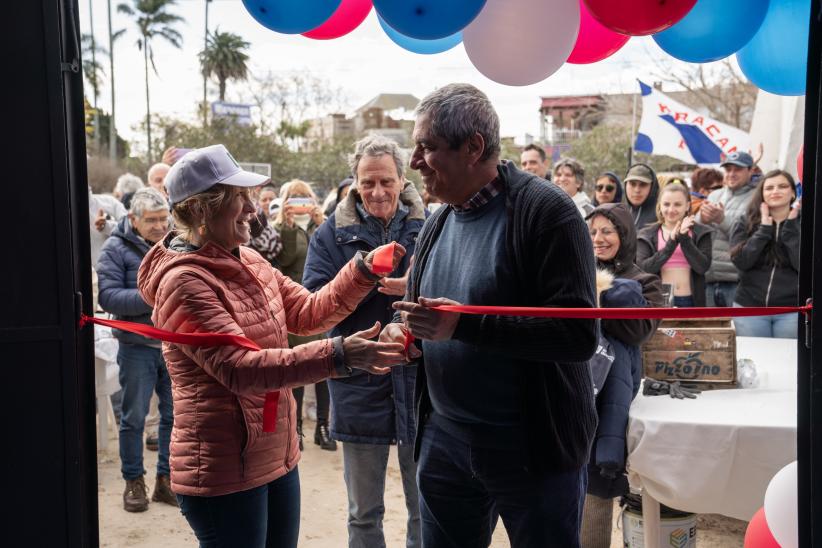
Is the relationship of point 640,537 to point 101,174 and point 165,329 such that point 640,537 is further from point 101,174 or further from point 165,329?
point 101,174

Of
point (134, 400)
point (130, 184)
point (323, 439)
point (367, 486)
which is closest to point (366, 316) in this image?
point (367, 486)

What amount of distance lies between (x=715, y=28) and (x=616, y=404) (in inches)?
64.7

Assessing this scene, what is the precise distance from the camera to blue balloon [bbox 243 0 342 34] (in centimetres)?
231

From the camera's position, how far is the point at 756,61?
2670 millimetres

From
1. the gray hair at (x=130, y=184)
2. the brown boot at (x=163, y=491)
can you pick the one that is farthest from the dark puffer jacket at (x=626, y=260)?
the gray hair at (x=130, y=184)

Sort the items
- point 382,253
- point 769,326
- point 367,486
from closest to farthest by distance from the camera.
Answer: point 382,253 → point 367,486 → point 769,326

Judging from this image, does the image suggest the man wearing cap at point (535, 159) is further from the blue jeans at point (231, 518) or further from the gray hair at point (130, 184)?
the blue jeans at point (231, 518)

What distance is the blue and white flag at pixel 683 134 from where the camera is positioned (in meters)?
8.45

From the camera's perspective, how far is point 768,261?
5438mm

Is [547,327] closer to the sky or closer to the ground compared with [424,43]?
closer to the ground

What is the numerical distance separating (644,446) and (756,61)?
5.31 ft

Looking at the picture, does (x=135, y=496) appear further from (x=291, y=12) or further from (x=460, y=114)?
(x=460, y=114)

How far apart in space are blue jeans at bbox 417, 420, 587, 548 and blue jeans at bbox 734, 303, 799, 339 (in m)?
3.53

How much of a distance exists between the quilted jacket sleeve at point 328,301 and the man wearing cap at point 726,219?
3.99 metres
